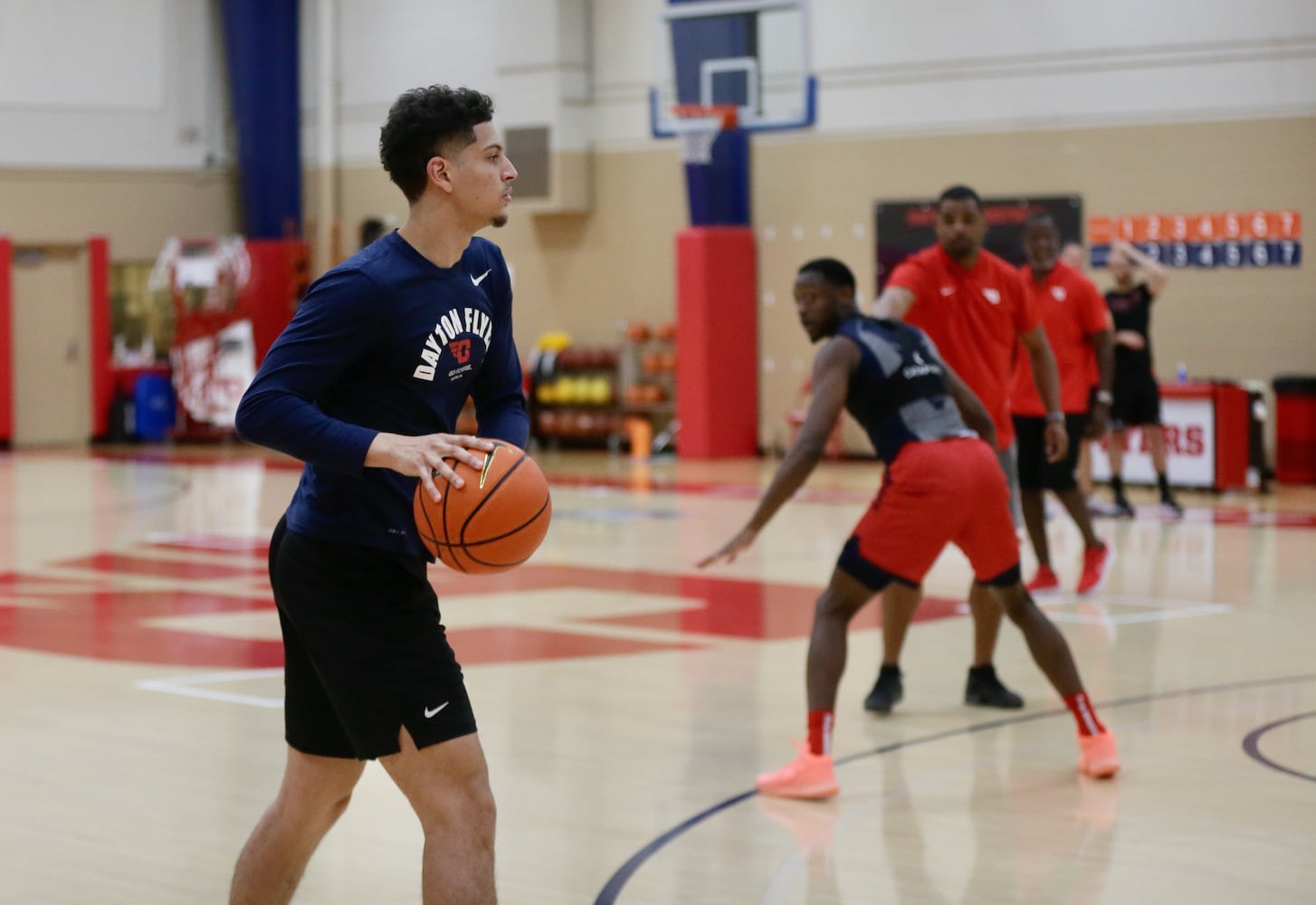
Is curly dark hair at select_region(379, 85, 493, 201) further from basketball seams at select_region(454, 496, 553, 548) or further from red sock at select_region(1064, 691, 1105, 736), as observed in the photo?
red sock at select_region(1064, 691, 1105, 736)

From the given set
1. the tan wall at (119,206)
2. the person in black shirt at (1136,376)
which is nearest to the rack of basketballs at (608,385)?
the tan wall at (119,206)

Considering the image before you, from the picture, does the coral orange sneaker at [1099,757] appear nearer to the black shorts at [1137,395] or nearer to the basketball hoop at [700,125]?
the black shorts at [1137,395]

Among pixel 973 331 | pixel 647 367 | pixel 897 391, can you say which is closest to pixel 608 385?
pixel 647 367

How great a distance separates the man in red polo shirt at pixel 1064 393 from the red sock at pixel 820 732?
2.86 m

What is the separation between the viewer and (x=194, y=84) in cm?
2352

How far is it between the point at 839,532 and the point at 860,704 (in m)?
5.87

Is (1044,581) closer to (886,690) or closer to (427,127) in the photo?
(886,690)

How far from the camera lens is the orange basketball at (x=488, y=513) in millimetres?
3389

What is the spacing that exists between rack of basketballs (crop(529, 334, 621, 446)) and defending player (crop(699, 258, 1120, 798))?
14204 mm

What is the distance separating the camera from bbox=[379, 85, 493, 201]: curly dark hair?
3.51m

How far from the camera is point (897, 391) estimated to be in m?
6.16

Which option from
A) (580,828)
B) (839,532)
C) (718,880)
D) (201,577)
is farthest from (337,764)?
(839,532)

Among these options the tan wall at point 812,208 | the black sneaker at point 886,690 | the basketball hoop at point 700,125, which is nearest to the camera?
the black sneaker at point 886,690

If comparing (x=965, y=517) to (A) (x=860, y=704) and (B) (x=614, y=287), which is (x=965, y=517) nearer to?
(A) (x=860, y=704)
